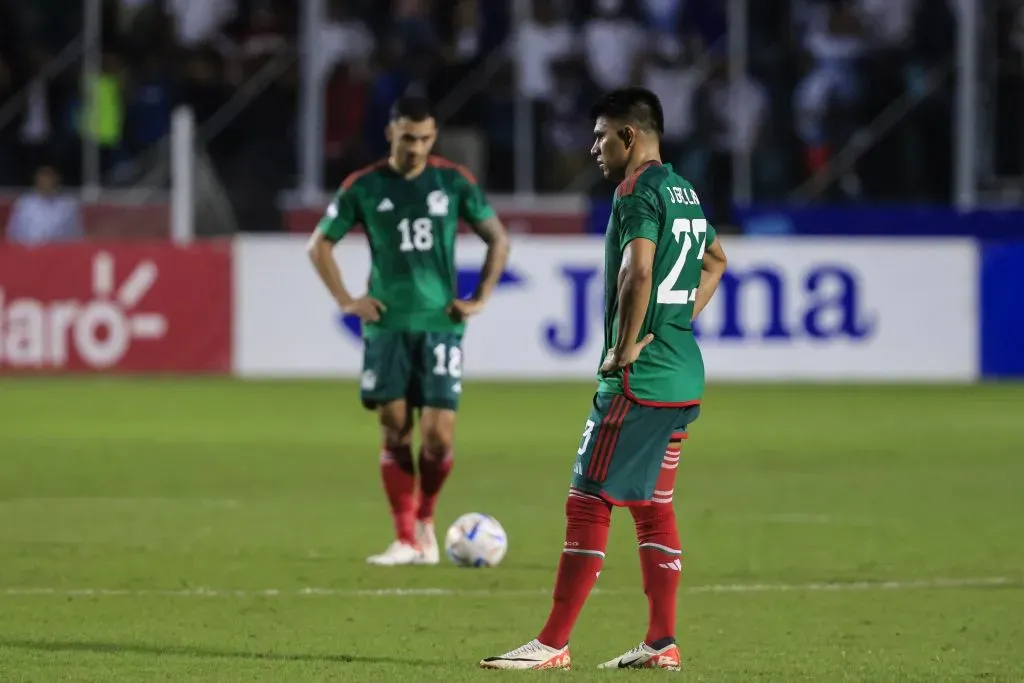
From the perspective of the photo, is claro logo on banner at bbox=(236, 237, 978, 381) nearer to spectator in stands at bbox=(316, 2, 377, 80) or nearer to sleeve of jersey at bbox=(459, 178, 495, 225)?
spectator in stands at bbox=(316, 2, 377, 80)

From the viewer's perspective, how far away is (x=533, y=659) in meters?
6.64

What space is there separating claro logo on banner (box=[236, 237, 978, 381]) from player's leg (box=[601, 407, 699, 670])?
14.4m

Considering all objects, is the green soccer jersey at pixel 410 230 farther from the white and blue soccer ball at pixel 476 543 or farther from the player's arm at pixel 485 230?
the white and blue soccer ball at pixel 476 543

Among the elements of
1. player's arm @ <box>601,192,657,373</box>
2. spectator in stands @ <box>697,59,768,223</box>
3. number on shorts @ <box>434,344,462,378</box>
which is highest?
spectator in stands @ <box>697,59,768,223</box>

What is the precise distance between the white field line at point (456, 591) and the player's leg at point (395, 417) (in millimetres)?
1010

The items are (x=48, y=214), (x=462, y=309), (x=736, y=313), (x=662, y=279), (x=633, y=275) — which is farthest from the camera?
(x=48, y=214)

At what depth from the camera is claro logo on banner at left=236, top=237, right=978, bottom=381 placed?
2142 cm

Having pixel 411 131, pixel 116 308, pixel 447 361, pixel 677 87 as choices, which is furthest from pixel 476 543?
pixel 677 87

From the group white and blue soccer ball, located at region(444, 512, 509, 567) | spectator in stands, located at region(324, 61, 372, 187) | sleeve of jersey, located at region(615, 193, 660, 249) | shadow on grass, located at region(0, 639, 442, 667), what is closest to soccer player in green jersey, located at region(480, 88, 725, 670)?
sleeve of jersey, located at region(615, 193, 660, 249)

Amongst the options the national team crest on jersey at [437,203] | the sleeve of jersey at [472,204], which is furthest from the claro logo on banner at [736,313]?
the national team crest on jersey at [437,203]

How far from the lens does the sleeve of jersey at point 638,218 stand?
6.55 meters

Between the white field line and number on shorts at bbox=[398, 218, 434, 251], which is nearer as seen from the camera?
the white field line

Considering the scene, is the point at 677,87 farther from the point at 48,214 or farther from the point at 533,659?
the point at 533,659

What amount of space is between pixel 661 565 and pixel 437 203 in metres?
3.64
